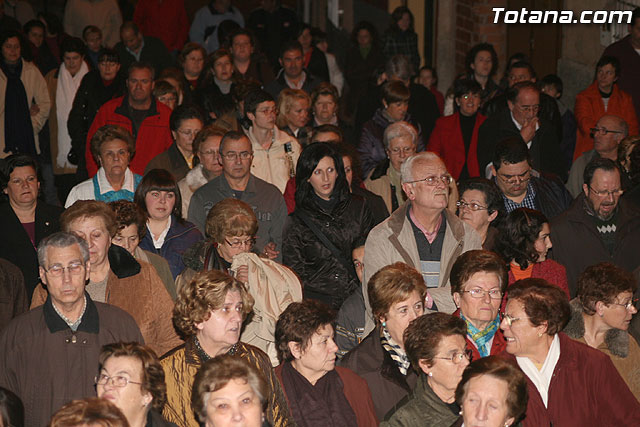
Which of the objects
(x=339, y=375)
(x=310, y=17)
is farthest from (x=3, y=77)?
(x=310, y=17)

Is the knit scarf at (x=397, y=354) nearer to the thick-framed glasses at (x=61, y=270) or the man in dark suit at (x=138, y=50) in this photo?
the thick-framed glasses at (x=61, y=270)

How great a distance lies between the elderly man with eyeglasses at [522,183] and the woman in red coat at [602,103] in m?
2.60

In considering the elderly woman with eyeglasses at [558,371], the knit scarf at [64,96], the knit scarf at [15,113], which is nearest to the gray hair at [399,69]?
the knit scarf at [64,96]

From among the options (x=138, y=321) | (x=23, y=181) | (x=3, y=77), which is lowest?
(x=138, y=321)

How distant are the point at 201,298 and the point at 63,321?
0.77 metres

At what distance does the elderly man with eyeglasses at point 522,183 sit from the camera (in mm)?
7664

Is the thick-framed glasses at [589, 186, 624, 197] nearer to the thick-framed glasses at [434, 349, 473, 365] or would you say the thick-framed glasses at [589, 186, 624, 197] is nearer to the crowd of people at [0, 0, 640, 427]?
the crowd of people at [0, 0, 640, 427]

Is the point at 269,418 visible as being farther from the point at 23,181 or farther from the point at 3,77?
the point at 3,77

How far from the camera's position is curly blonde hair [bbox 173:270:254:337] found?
5047 millimetres

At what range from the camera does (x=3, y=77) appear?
11.1 m

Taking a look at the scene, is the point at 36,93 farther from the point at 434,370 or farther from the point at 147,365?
the point at 434,370

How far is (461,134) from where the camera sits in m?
9.75

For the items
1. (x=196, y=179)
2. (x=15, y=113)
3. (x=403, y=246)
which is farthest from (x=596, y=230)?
(x=15, y=113)

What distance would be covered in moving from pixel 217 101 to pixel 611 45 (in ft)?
16.3
